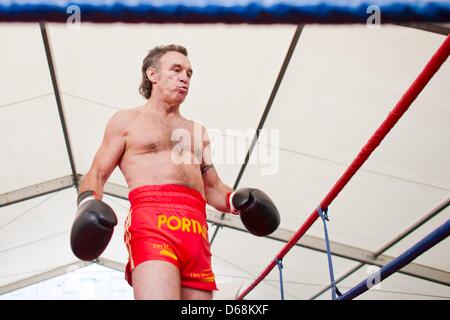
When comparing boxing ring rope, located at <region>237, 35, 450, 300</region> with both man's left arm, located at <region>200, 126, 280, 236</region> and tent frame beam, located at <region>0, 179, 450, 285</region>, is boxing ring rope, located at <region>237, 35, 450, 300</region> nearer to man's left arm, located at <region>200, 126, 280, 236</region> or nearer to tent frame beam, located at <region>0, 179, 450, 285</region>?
man's left arm, located at <region>200, 126, 280, 236</region>

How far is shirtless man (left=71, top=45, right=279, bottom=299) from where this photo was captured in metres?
1.02

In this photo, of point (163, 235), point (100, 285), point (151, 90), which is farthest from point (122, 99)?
point (100, 285)

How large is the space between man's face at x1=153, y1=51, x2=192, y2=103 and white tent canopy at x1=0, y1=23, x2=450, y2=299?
51.6 inches

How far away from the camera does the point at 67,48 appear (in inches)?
126

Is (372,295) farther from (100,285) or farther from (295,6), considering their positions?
(295,6)

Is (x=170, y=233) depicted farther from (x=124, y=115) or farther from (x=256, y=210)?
(x=124, y=115)

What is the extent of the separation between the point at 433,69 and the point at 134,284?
924 millimetres

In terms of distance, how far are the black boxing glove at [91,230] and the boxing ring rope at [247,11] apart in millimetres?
523

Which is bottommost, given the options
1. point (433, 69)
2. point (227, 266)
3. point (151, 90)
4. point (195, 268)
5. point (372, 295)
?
point (195, 268)

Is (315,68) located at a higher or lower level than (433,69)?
higher

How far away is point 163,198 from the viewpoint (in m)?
1.18

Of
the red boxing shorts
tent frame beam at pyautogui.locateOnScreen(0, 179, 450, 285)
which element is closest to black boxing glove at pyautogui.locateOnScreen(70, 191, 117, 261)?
the red boxing shorts
